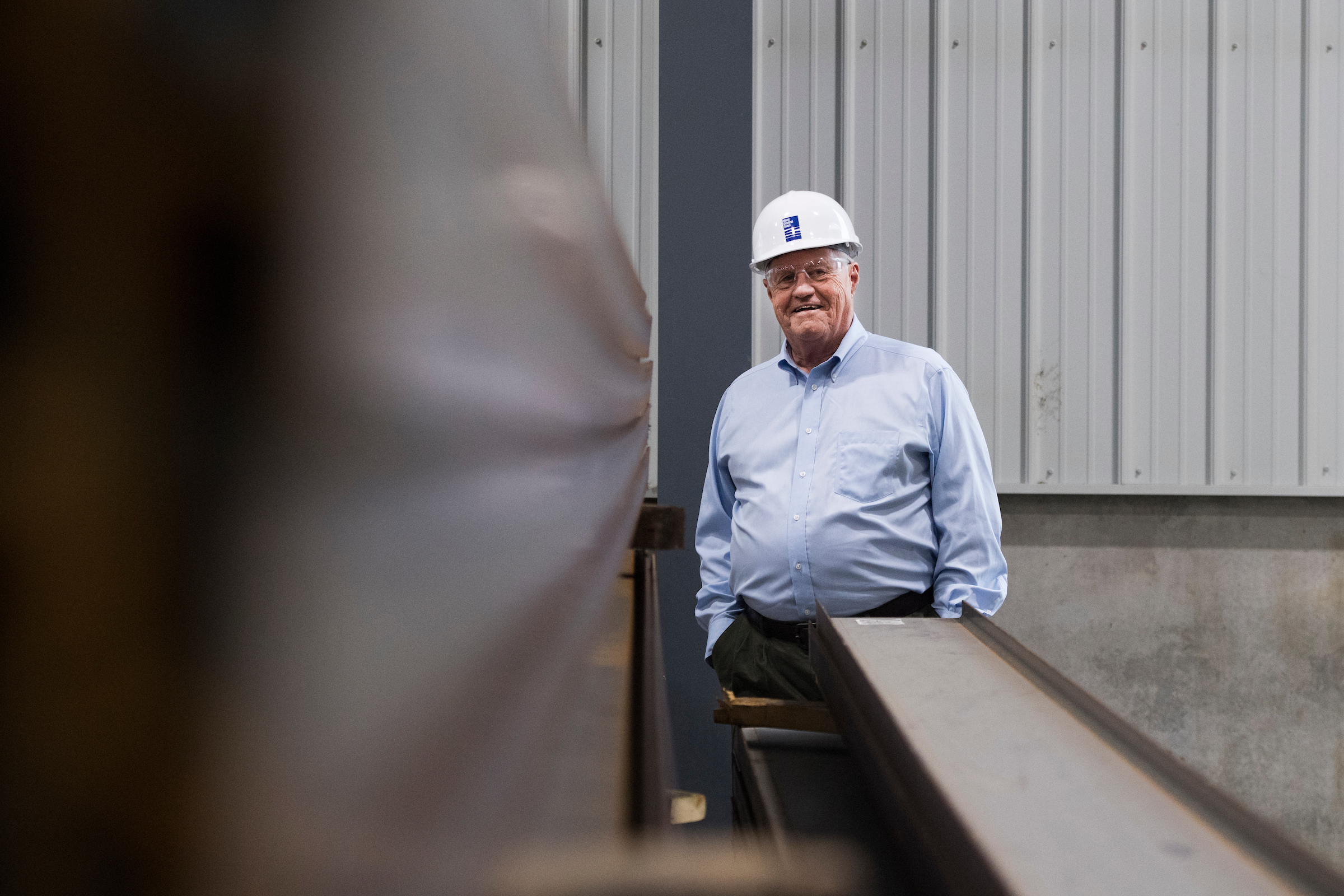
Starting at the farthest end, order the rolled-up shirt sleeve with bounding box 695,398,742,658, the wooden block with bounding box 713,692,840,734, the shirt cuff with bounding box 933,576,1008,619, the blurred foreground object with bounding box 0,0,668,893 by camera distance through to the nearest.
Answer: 1. the rolled-up shirt sleeve with bounding box 695,398,742,658
2. the shirt cuff with bounding box 933,576,1008,619
3. the wooden block with bounding box 713,692,840,734
4. the blurred foreground object with bounding box 0,0,668,893

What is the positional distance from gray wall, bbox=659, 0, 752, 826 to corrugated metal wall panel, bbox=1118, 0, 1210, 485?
1535 mm

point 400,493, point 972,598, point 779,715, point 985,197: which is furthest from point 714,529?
point 400,493

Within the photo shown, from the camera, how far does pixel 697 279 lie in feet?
5.58

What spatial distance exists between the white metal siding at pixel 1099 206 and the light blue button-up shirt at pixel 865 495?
1.00m

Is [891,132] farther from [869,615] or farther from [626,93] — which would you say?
[869,615]

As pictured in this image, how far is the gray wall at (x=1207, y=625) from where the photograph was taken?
8.71 feet

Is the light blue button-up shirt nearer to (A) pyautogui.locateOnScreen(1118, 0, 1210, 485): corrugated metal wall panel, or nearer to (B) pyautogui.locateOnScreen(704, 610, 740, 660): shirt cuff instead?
(B) pyautogui.locateOnScreen(704, 610, 740, 660): shirt cuff

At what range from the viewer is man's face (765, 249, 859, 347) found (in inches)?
64.7

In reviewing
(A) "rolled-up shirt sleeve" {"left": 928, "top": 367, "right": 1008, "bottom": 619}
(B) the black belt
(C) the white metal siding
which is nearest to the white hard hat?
(A) "rolled-up shirt sleeve" {"left": 928, "top": 367, "right": 1008, "bottom": 619}

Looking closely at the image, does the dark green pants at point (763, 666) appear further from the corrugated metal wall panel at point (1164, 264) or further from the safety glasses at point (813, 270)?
the corrugated metal wall panel at point (1164, 264)

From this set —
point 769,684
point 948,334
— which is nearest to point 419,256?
point 769,684

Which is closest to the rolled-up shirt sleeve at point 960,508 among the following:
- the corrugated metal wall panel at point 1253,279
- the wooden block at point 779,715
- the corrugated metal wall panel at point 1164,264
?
the wooden block at point 779,715

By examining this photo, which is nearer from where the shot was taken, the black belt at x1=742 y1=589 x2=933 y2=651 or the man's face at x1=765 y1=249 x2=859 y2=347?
the black belt at x1=742 y1=589 x2=933 y2=651

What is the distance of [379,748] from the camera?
0.65ft
